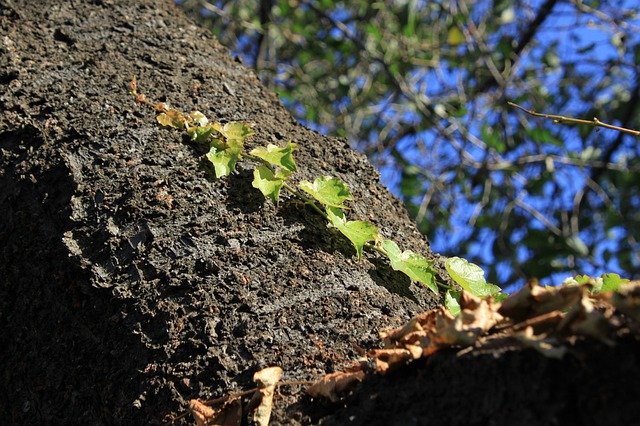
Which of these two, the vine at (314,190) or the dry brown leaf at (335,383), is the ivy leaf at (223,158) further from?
the dry brown leaf at (335,383)

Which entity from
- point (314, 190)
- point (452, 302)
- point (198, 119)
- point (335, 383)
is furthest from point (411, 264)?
point (198, 119)

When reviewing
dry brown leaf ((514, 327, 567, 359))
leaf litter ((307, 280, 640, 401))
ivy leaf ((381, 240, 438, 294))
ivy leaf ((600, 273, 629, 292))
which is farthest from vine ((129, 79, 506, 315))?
dry brown leaf ((514, 327, 567, 359))

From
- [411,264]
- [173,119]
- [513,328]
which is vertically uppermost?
[513,328]

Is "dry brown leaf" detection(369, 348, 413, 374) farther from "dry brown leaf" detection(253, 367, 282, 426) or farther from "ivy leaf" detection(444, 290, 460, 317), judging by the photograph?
"ivy leaf" detection(444, 290, 460, 317)

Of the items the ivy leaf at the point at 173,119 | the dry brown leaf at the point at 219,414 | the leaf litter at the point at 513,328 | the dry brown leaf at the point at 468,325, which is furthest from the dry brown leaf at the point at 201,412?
the ivy leaf at the point at 173,119

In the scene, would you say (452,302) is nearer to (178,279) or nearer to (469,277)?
(469,277)
